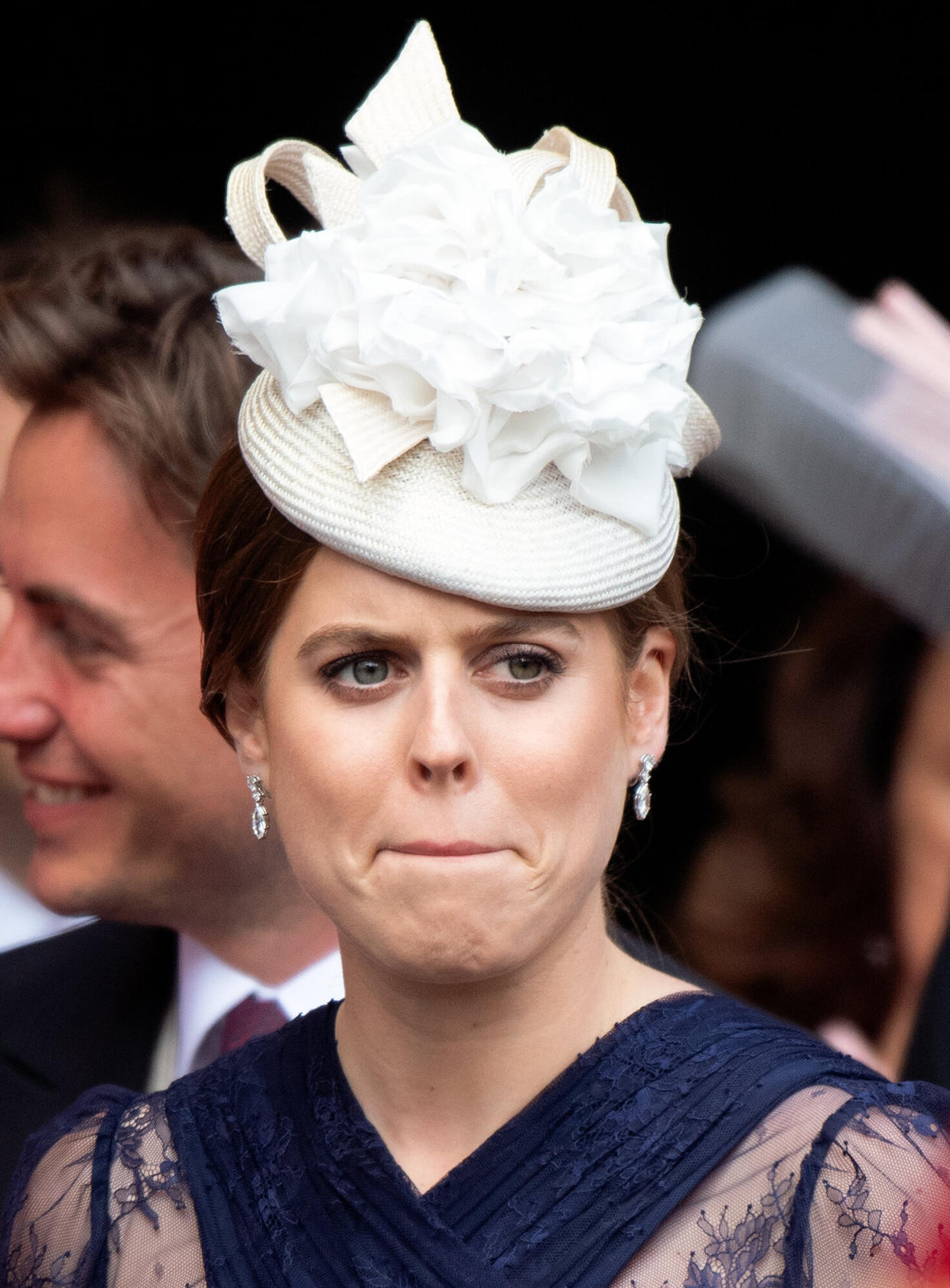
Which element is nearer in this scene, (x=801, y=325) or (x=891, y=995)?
(x=801, y=325)

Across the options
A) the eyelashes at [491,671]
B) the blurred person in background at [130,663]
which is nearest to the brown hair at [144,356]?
the blurred person in background at [130,663]

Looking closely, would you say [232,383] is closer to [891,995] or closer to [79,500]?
[79,500]

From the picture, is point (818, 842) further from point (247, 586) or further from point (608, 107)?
point (247, 586)

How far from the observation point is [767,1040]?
191 cm

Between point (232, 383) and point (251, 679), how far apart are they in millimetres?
885

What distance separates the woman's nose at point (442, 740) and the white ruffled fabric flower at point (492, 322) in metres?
0.22

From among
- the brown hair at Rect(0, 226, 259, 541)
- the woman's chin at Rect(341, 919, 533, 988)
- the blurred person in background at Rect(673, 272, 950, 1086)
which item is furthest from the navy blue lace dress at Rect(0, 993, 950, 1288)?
the blurred person in background at Rect(673, 272, 950, 1086)

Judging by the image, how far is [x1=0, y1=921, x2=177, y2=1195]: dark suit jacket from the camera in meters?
2.87

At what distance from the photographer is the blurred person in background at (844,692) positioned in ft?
9.20

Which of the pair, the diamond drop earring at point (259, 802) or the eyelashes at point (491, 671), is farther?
the diamond drop earring at point (259, 802)

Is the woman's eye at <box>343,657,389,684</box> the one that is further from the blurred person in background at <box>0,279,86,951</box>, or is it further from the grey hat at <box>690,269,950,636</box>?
the blurred person in background at <box>0,279,86,951</box>

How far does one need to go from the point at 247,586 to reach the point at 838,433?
4.24 feet

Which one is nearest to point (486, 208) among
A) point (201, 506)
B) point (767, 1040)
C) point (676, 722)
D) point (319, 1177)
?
point (201, 506)

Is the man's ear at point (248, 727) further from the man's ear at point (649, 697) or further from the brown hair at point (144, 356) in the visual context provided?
the brown hair at point (144, 356)
